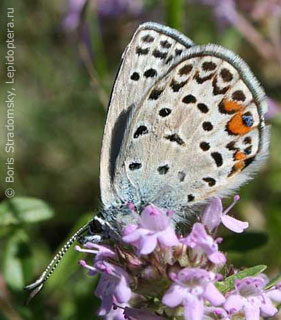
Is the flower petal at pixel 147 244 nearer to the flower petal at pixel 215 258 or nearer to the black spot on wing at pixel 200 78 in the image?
the flower petal at pixel 215 258

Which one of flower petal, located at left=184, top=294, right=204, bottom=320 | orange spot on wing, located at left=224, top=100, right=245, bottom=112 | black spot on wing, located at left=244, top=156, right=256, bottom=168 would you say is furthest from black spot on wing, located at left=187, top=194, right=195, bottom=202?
flower petal, located at left=184, top=294, right=204, bottom=320

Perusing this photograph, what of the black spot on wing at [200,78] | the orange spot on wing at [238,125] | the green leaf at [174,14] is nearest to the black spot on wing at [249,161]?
the orange spot on wing at [238,125]

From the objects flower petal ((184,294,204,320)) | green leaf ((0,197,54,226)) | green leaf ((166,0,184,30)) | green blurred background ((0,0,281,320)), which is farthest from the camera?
green blurred background ((0,0,281,320))

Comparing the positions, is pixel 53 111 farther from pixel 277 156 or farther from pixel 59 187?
pixel 277 156

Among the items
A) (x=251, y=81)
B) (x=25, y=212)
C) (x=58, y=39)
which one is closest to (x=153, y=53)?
(x=251, y=81)

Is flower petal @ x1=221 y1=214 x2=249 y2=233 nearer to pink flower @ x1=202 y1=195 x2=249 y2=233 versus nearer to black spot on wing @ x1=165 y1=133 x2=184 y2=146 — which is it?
pink flower @ x1=202 y1=195 x2=249 y2=233

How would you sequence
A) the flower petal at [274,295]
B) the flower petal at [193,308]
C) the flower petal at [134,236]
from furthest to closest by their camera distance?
the flower petal at [274,295]
the flower petal at [134,236]
the flower petal at [193,308]
